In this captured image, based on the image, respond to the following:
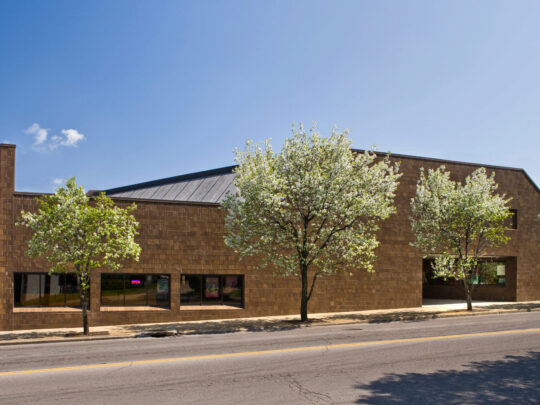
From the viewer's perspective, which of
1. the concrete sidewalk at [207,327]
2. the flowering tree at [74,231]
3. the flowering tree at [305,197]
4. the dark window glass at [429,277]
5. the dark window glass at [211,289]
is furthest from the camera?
the dark window glass at [429,277]

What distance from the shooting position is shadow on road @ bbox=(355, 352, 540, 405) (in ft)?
27.2

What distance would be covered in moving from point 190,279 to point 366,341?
11.2 meters

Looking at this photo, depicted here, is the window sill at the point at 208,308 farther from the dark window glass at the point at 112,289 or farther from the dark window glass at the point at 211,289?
the dark window glass at the point at 112,289

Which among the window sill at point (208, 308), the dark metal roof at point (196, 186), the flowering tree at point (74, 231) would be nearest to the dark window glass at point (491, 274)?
the dark metal roof at point (196, 186)

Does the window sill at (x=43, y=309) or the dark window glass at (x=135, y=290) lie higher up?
the dark window glass at (x=135, y=290)

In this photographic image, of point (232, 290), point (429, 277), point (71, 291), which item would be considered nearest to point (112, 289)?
point (71, 291)

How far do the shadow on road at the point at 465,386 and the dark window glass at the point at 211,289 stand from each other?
14835 mm

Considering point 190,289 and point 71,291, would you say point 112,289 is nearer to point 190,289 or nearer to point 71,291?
point 71,291

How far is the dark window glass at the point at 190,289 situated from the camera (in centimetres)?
2330

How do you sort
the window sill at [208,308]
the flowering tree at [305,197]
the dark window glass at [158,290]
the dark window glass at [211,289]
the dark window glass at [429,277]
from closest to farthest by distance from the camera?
the flowering tree at [305,197] < the dark window glass at [158,290] < the window sill at [208,308] < the dark window glass at [211,289] < the dark window glass at [429,277]

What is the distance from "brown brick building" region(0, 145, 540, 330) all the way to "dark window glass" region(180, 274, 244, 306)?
0.05 m

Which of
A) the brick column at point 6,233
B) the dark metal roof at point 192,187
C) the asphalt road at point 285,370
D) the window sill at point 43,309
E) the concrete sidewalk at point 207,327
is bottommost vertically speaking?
the concrete sidewalk at point 207,327

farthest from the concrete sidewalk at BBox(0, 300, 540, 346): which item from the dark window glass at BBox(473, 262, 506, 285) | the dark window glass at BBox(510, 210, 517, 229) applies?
the dark window glass at BBox(510, 210, 517, 229)

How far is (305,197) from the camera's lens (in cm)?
2086
